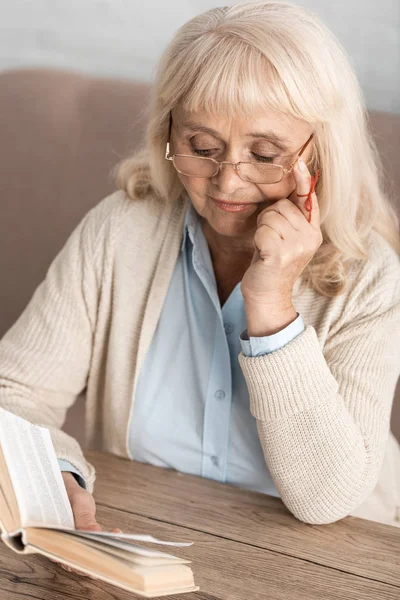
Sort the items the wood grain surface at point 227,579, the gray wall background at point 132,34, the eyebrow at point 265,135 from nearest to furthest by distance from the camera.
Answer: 1. the wood grain surface at point 227,579
2. the eyebrow at point 265,135
3. the gray wall background at point 132,34

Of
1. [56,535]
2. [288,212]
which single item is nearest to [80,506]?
[56,535]

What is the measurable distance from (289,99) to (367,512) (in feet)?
2.73

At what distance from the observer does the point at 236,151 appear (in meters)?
1.31

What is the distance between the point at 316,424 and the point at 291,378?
9 cm

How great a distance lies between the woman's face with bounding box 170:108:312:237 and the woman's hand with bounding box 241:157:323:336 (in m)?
0.04

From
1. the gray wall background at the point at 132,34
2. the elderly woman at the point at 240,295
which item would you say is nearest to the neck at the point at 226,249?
the elderly woman at the point at 240,295

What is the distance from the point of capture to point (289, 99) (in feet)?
4.16

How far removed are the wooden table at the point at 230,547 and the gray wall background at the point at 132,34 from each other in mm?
1137

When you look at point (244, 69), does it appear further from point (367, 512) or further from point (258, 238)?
point (367, 512)

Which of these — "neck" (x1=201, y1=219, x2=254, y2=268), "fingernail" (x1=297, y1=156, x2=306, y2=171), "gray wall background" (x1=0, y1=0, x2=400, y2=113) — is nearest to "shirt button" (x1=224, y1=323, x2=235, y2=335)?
"neck" (x1=201, y1=219, x2=254, y2=268)

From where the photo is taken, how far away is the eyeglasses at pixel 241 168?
1323 millimetres

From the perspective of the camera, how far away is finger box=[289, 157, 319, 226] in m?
1.32

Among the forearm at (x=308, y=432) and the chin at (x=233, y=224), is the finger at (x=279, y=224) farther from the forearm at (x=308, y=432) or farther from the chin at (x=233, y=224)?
the forearm at (x=308, y=432)

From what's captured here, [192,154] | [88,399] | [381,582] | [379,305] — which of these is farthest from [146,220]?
[381,582]
